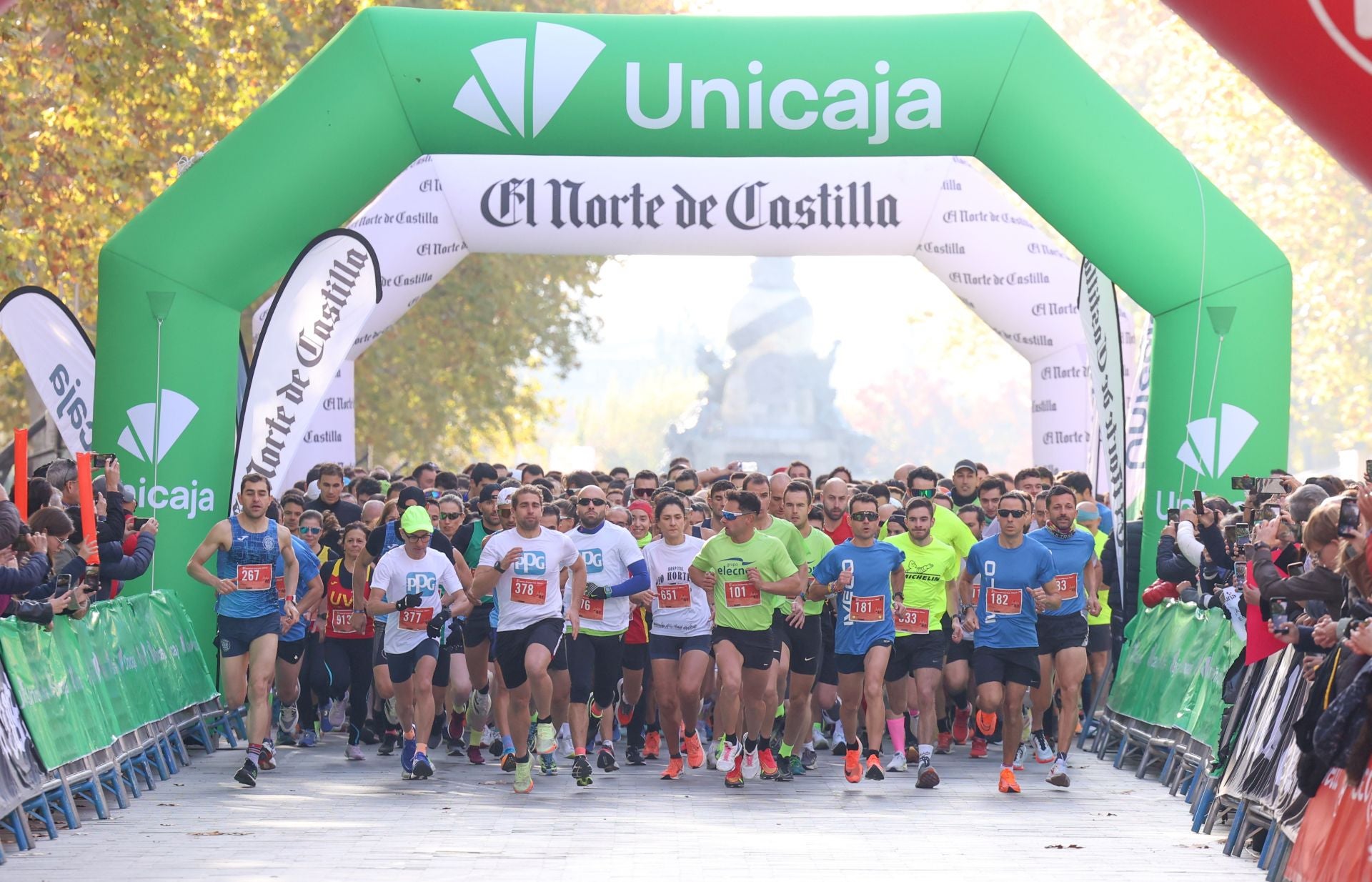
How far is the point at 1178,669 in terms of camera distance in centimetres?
1270

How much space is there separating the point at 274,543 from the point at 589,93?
13.0 ft

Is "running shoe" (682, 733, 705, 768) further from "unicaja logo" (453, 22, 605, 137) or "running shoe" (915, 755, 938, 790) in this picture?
"unicaja logo" (453, 22, 605, 137)

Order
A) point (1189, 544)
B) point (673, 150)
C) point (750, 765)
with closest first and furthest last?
point (1189, 544) < point (750, 765) < point (673, 150)

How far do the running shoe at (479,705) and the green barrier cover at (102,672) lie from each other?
1960 mm

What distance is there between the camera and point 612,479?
17219mm

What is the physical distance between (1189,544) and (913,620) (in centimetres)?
189

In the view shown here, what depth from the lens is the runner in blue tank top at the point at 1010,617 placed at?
12.4m

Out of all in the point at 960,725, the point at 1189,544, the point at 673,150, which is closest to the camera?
the point at 1189,544

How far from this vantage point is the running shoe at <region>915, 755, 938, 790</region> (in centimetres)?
1249

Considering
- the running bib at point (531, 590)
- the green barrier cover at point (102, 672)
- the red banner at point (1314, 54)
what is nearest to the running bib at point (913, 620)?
the running bib at point (531, 590)

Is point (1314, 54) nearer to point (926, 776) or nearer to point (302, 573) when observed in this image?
point (926, 776)

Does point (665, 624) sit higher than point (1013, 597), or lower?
lower

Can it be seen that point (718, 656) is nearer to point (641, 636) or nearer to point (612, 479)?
point (641, 636)

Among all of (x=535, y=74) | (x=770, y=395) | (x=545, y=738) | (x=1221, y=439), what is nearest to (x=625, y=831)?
(x=545, y=738)
